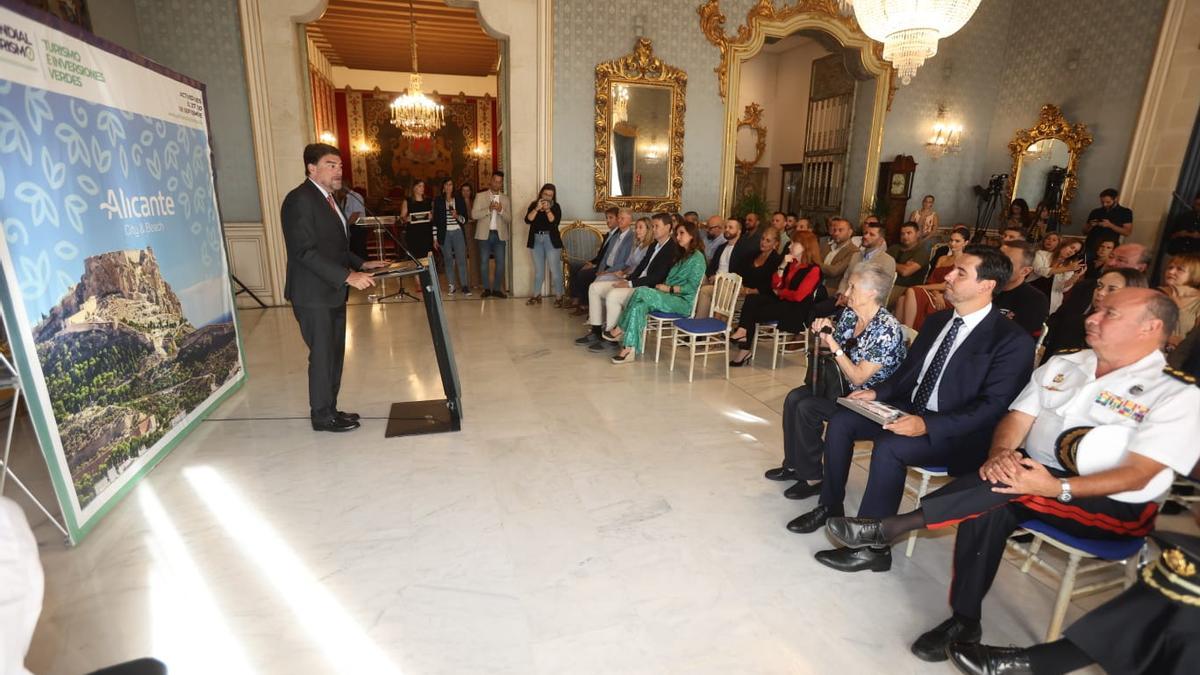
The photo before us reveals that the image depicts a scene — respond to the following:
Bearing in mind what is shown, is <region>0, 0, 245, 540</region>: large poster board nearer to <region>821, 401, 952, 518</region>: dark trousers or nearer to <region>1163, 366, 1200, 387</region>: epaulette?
<region>821, 401, 952, 518</region>: dark trousers

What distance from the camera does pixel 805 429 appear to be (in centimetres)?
279

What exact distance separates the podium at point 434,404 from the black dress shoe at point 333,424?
0.23 metres

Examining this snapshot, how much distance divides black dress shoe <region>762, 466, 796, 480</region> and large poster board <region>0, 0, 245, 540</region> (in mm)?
3065

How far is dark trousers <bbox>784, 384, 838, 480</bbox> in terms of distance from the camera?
2750 mm

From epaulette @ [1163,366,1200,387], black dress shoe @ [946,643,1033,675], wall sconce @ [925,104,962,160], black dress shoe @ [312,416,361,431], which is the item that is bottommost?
black dress shoe @ [312,416,361,431]

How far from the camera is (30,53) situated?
225 centimetres

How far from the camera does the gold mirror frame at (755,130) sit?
11.7 metres

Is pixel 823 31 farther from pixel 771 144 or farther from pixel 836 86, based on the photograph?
pixel 771 144

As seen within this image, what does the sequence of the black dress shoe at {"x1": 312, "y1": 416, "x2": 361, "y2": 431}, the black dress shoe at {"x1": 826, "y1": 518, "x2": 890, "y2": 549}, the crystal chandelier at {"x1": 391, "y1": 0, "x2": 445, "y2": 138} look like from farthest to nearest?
the crystal chandelier at {"x1": 391, "y1": 0, "x2": 445, "y2": 138}, the black dress shoe at {"x1": 312, "y1": 416, "x2": 361, "y2": 431}, the black dress shoe at {"x1": 826, "y1": 518, "x2": 890, "y2": 549}

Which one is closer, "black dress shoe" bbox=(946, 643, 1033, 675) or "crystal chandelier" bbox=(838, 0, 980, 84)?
"black dress shoe" bbox=(946, 643, 1033, 675)

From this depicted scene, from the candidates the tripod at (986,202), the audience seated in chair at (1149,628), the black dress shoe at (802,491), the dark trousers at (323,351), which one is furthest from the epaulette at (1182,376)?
the tripod at (986,202)

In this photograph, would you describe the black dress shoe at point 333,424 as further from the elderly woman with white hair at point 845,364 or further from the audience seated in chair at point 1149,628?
the audience seated in chair at point 1149,628

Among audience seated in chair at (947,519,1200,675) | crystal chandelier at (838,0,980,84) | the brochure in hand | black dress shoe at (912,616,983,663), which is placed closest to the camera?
audience seated in chair at (947,519,1200,675)

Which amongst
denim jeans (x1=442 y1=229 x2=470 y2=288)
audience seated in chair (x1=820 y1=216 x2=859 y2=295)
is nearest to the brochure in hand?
audience seated in chair (x1=820 y1=216 x2=859 y2=295)
